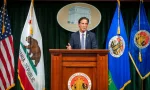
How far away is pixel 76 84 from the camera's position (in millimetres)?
2951

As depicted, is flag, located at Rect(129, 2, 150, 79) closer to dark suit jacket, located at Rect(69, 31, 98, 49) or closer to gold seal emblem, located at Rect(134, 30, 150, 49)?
gold seal emblem, located at Rect(134, 30, 150, 49)

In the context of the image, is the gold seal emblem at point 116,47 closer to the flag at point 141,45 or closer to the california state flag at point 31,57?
the flag at point 141,45

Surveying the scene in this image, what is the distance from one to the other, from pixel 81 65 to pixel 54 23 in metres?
2.16

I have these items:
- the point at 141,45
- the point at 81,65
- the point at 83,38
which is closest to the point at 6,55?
the point at 83,38

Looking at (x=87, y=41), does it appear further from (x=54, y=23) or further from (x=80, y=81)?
(x=54, y=23)

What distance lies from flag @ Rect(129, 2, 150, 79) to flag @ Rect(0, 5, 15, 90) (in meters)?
2.17

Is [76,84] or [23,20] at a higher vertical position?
[23,20]

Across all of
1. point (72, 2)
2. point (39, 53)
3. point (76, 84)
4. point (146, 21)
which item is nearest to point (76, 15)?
point (72, 2)

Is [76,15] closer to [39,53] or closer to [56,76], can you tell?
[39,53]

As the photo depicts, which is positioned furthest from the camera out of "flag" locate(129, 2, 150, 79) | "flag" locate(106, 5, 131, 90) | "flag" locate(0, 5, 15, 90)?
"flag" locate(129, 2, 150, 79)

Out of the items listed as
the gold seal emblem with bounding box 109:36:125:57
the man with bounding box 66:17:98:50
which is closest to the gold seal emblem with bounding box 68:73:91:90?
the man with bounding box 66:17:98:50

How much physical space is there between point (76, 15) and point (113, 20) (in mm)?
701

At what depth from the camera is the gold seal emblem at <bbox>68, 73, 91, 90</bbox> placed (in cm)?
294

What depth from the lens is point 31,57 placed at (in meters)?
4.48
